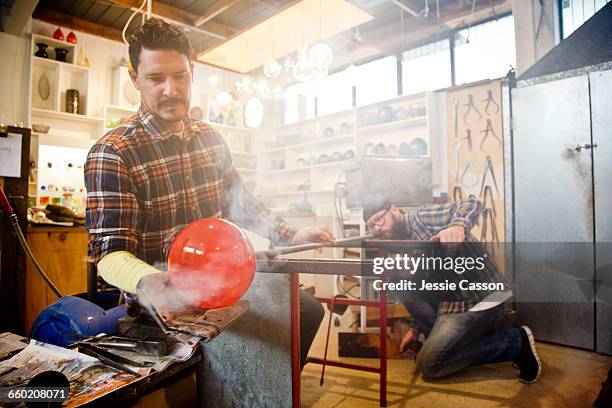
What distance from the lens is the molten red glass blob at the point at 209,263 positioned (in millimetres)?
904

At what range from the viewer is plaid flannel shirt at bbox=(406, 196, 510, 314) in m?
2.22

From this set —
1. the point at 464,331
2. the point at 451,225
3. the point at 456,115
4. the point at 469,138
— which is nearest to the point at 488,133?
the point at 469,138

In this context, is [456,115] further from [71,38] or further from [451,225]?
[71,38]

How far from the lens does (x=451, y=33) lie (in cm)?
463

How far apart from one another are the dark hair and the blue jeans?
2048 millimetres

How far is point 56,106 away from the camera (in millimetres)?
4023

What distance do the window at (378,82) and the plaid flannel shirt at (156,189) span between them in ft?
12.3

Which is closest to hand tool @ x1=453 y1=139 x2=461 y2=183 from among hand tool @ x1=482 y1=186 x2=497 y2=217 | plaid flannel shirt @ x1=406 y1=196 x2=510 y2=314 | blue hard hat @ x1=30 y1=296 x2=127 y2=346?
hand tool @ x1=482 y1=186 x2=497 y2=217

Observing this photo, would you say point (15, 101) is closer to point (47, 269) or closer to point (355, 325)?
point (47, 269)

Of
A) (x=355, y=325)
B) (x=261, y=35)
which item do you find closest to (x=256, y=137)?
(x=261, y=35)

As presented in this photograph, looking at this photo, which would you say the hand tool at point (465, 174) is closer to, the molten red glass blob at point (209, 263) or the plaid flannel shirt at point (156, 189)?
the plaid flannel shirt at point (156, 189)

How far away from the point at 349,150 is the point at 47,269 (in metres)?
3.74

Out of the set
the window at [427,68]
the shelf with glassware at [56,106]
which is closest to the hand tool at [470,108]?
the window at [427,68]

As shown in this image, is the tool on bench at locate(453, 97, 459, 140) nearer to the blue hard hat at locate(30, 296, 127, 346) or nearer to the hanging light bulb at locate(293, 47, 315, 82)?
the hanging light bulb at locate(293, 47, 315, 82)
